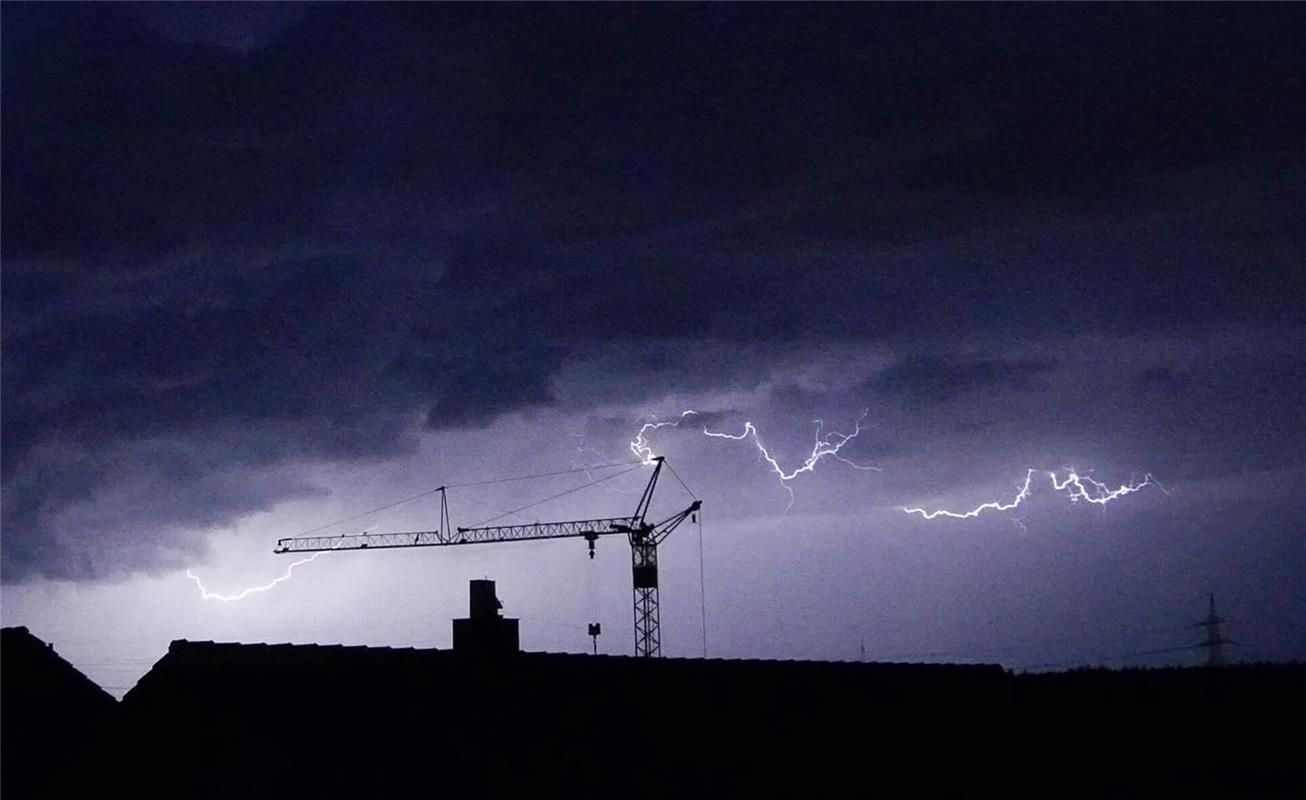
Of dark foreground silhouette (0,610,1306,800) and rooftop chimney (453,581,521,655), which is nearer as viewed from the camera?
dark foreground silhouette (0,610,1306,800)

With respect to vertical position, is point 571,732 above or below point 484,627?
below

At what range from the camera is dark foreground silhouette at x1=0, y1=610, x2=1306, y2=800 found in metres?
19.1

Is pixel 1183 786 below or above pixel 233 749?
below

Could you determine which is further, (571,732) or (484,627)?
(484,627)

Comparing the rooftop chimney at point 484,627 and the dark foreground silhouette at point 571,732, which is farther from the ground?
the rooftop chimney at point 484,627

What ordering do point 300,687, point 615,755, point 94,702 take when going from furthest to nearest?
point 94,702
point 300,687
point 615,755

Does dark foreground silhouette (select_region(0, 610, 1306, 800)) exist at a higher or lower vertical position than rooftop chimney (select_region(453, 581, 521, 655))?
lower

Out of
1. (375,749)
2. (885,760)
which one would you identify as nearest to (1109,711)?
(885,760)

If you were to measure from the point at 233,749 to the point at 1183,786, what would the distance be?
20345 millimetres

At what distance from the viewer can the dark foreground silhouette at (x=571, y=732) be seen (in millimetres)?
19141

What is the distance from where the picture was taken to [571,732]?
65.7 feet

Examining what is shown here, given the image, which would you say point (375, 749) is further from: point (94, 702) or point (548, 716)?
point (94, 702)

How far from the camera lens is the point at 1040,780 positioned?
20031mm

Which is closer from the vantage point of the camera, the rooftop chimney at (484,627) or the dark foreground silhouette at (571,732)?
the dark foreground silhouette at (571,732)
